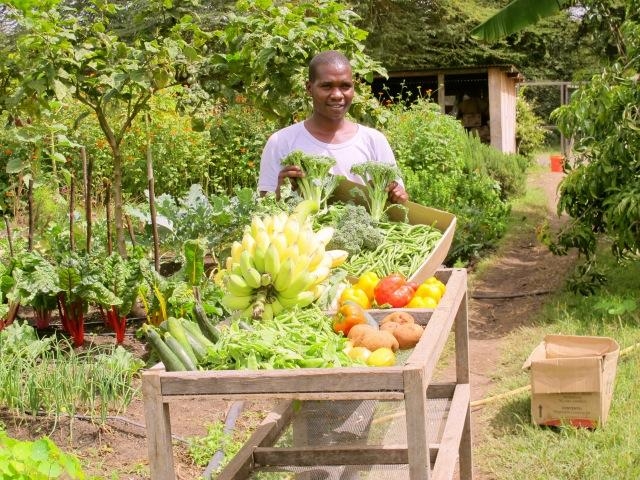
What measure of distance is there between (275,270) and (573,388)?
251cm

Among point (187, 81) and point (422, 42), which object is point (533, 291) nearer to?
point (187, 81)

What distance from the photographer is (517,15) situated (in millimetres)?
9047

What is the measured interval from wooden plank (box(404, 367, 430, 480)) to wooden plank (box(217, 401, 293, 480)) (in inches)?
38.6

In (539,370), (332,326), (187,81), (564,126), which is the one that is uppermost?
(187,81)

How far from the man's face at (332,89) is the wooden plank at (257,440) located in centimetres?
143

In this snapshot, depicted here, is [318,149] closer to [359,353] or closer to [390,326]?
[390,326]

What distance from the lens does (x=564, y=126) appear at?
24.3 feet

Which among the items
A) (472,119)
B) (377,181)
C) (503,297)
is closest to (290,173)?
(377,181)

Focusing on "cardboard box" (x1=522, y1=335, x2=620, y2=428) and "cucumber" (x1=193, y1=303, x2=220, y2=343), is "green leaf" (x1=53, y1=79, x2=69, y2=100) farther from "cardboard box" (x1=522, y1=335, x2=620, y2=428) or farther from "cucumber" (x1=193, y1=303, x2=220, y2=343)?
"cardboard box" (x1=522, y1=335, x2=620, y2=428)

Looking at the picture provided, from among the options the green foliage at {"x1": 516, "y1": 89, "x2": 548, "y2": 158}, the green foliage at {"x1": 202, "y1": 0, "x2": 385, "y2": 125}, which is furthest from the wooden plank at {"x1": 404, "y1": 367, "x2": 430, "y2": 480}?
the green foliage at {"x1": 516, "y1": 89, "x2": 548, "y2": 158}

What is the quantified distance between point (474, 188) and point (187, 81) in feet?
19.3

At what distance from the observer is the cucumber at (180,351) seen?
2.27 metres

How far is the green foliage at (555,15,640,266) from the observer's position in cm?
682

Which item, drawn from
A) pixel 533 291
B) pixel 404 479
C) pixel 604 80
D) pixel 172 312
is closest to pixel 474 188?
pixel 533 291
